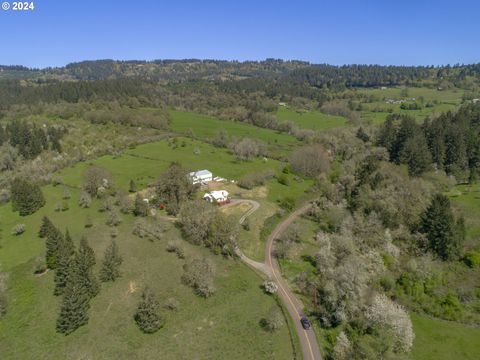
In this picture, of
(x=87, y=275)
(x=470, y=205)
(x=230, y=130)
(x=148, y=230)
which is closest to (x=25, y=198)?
(x=148, y=230)

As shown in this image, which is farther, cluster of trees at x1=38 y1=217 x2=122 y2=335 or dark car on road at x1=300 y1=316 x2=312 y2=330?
dark car on road at x1=300 y1=316 x2=312 y2=330

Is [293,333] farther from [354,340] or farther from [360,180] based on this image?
[360,180]

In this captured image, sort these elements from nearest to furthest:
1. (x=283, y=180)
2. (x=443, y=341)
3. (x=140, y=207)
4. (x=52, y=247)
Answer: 1. (x=443, y=341)
2. (x=52, y=247)
3. (x=140, y=207)
4. (x=283, y=180)

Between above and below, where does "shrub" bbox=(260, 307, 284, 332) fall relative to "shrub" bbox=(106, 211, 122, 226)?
below

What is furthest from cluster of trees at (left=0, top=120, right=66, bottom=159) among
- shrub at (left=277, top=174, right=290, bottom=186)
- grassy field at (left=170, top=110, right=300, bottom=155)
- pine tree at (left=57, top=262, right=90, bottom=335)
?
pine tree at (left=57, top=262, right=90, bottom=335)

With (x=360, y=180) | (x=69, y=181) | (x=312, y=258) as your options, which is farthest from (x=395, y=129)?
(x=69, y=181)

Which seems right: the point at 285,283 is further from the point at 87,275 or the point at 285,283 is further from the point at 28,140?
the point at 28,140

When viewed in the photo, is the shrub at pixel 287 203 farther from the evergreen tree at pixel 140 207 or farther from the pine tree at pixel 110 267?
the pine tree at pixel 110 267

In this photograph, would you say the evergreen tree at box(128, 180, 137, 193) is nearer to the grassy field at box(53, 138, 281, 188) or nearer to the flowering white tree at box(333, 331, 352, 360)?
the grassy field at box(53, 138, 281, 188)
